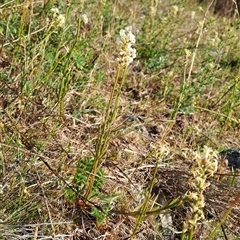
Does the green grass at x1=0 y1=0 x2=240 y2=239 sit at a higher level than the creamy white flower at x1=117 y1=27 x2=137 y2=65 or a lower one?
lower

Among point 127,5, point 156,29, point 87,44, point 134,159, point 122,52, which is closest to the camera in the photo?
point 122,52

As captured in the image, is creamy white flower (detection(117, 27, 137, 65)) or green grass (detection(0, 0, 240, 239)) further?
green grass (detection(0, 0, 240, 239))

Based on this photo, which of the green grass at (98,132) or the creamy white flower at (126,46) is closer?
the creamy white flower at (126,46)

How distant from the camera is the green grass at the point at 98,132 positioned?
1906mm

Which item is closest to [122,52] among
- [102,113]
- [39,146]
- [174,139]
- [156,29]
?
[39,146]

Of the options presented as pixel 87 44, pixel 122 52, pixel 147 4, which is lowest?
pixel 147 4

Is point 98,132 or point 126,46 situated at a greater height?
point 126,46

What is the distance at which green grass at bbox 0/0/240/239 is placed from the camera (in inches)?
75.0

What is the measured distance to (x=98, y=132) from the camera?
2.54m

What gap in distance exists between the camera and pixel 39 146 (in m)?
2.16

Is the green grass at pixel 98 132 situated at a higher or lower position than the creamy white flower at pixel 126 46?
lower

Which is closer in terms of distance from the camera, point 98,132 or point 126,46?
point 126,46

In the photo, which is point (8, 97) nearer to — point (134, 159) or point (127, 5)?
point (134, 159)

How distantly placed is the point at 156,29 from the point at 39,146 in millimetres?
1740
